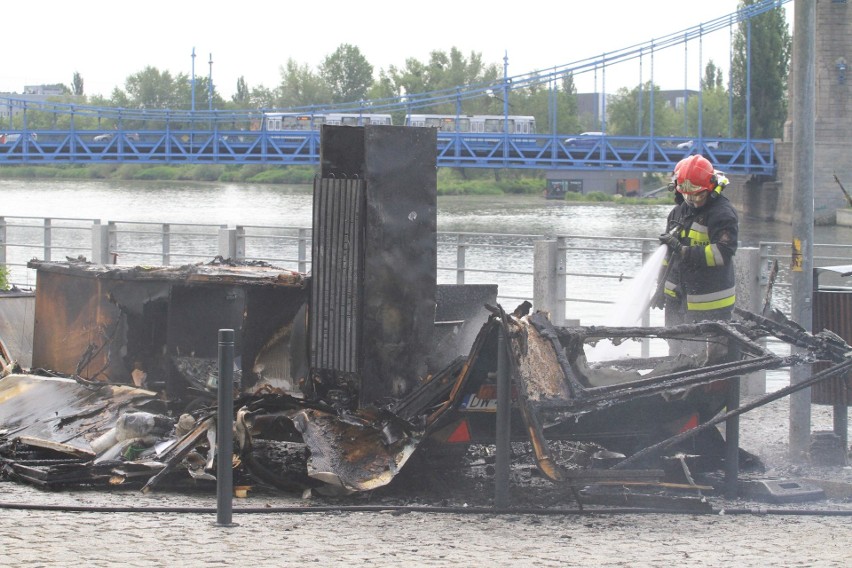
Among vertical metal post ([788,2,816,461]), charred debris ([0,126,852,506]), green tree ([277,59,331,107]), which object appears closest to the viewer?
charred debris ([0,126,852,506])

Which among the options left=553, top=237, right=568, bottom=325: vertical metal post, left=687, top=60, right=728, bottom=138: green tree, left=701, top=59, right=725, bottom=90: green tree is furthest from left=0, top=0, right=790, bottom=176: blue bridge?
left=701, top=59, right=725, bottom=90: green tree

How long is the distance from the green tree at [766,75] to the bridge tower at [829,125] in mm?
9582

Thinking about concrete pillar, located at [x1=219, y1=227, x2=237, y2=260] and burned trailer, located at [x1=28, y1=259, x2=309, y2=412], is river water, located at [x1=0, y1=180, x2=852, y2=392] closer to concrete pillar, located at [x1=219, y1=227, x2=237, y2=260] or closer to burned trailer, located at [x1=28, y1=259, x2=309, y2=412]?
concrete pillar, located at [x1=219, y1=227, x2=237, y2=260]

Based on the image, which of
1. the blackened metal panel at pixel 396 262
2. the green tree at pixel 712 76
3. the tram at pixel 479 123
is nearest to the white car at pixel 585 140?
the tram at pixel 479 123

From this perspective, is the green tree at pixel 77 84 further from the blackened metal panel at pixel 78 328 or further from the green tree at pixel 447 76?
the blackened metal panel at pixel 78 328

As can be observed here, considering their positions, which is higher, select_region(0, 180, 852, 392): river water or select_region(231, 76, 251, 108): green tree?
select_region(231, 76, 251, 108): green tree

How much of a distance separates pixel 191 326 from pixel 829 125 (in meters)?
40.3

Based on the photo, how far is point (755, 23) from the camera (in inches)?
2315

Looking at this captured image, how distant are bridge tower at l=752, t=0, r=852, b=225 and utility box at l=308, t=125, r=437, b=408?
125ft

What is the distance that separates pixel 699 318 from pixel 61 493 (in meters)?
3.76

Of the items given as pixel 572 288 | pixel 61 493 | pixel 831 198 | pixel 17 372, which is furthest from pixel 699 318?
pixel 831 198

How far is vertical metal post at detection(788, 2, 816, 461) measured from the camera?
7.23 meters

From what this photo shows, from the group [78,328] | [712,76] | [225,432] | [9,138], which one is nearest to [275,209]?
[9,138]

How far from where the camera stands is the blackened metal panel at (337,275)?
6.50m
